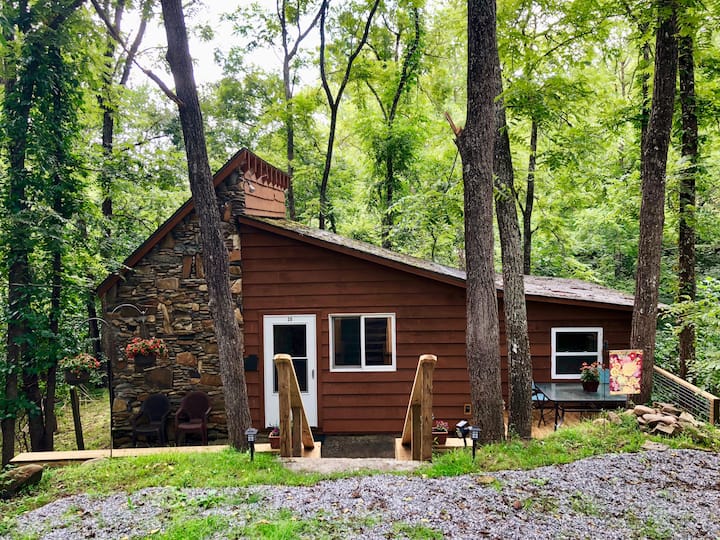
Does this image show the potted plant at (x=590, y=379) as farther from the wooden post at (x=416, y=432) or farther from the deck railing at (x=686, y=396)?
the wooden post at (x=416, y=432)

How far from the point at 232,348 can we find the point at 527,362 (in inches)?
144

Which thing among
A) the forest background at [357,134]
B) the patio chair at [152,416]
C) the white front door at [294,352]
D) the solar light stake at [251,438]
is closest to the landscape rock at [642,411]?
the forest background at [357,134]

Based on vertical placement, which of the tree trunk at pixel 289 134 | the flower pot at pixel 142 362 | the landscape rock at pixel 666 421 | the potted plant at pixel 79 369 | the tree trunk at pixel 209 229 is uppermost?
the tree trunk at pixel 289 134

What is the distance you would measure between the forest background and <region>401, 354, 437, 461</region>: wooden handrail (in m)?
4.00

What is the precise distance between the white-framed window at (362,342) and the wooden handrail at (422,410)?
8.52 feet

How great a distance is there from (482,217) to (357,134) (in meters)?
10.9

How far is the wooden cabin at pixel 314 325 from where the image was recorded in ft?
24.8

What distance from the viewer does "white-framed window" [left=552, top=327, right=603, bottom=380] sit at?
24.9 ft

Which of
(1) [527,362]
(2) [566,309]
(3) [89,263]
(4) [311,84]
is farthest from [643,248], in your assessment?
(4) [311,84]

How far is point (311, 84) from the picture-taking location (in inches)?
677

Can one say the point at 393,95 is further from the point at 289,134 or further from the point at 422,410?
the point at 422,410

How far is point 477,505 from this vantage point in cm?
A: 357

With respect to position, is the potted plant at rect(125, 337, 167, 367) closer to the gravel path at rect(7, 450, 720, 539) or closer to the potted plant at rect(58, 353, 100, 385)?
the potted plant at rect(58, 353, 100, 385)

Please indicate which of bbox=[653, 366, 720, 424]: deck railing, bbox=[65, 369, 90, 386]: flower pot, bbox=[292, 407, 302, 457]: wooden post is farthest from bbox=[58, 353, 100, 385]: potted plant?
bbox=[653, 366, 720, 424]: deck railing
